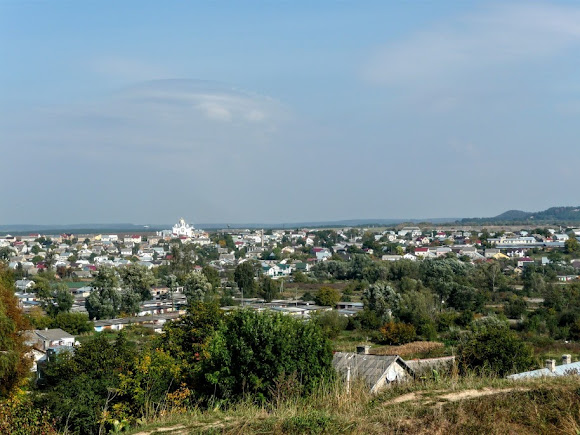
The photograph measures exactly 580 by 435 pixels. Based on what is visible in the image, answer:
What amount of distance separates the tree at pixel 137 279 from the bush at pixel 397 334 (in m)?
18.0

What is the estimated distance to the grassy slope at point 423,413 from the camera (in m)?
4.92

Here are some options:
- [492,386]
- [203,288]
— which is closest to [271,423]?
[492,386]

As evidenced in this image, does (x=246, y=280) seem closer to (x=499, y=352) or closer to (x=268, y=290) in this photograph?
(x=268, y=290)

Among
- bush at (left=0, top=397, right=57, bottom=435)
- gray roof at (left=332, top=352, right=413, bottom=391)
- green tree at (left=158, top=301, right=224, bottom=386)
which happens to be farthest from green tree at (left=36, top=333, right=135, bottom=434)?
gray roof at (left=332, top=352, right=413, bottom=391)

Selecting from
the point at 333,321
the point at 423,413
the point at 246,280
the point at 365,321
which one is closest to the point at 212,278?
the point at 246,280

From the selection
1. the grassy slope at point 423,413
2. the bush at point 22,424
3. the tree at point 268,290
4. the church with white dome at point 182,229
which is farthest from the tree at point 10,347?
the church with white dome at point 182,229

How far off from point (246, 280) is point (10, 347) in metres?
34.1

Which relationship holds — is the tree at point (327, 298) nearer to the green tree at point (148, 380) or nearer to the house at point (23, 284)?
the house at point (23, 284)

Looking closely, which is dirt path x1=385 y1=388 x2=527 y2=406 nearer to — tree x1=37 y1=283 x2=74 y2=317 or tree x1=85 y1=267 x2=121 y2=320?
tree x1=37 y1=283 x2=74 y2=317

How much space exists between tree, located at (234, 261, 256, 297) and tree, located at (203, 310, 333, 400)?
34.6 metres

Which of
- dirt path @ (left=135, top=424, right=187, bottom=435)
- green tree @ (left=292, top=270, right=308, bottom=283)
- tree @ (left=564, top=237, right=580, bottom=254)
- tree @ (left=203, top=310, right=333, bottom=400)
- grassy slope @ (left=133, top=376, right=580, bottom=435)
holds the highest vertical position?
grassy slope @ (left=133, top=376, right=580, bottom=435)

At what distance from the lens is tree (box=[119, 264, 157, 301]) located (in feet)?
134

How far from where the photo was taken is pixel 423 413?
514 cm

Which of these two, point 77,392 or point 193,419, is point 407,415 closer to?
point 193,419
